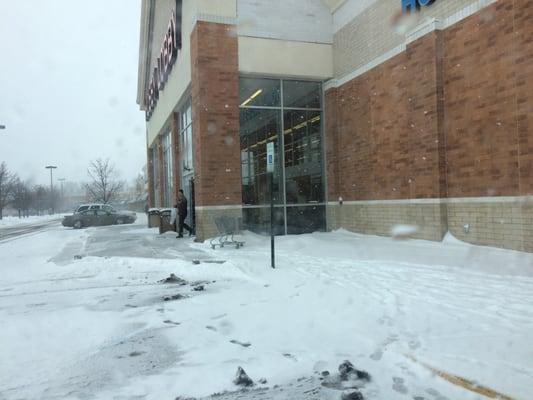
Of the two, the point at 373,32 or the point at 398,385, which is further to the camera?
the point at 373,32

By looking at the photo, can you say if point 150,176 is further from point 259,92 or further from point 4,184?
A: point 4,184

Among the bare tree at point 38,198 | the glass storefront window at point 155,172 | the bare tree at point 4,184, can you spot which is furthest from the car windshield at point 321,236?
the bare tree at point 38,198

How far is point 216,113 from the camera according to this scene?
531 inches

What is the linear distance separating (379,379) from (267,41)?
12.3 metres

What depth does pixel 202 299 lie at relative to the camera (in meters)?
6.58

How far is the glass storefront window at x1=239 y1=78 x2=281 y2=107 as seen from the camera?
1431 centimetres

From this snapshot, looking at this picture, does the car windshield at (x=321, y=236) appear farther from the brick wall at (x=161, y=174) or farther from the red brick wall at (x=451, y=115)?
the brick wall at (x=161, y=174)

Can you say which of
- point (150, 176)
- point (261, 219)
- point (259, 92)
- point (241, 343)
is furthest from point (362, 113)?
point (150, 176)

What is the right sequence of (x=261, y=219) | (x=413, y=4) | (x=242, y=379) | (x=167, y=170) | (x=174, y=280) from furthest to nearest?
1. (x=167, y=170)
2. (x=261, y=219)
3. (x=413, y=4)
4. (x=174, y=280)
5. (x=242, y=379)

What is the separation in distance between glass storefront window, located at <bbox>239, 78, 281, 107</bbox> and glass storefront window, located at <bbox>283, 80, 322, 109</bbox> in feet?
1.04

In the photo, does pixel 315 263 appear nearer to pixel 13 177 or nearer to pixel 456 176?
pixel 456 176

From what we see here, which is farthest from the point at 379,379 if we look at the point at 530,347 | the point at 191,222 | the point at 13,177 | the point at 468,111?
the point at 13,177

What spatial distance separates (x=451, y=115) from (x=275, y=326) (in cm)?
723

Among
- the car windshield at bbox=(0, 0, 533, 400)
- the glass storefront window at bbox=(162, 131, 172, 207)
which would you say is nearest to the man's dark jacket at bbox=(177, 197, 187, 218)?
the car windshield at bbox=(0, 0, 533, 400)
